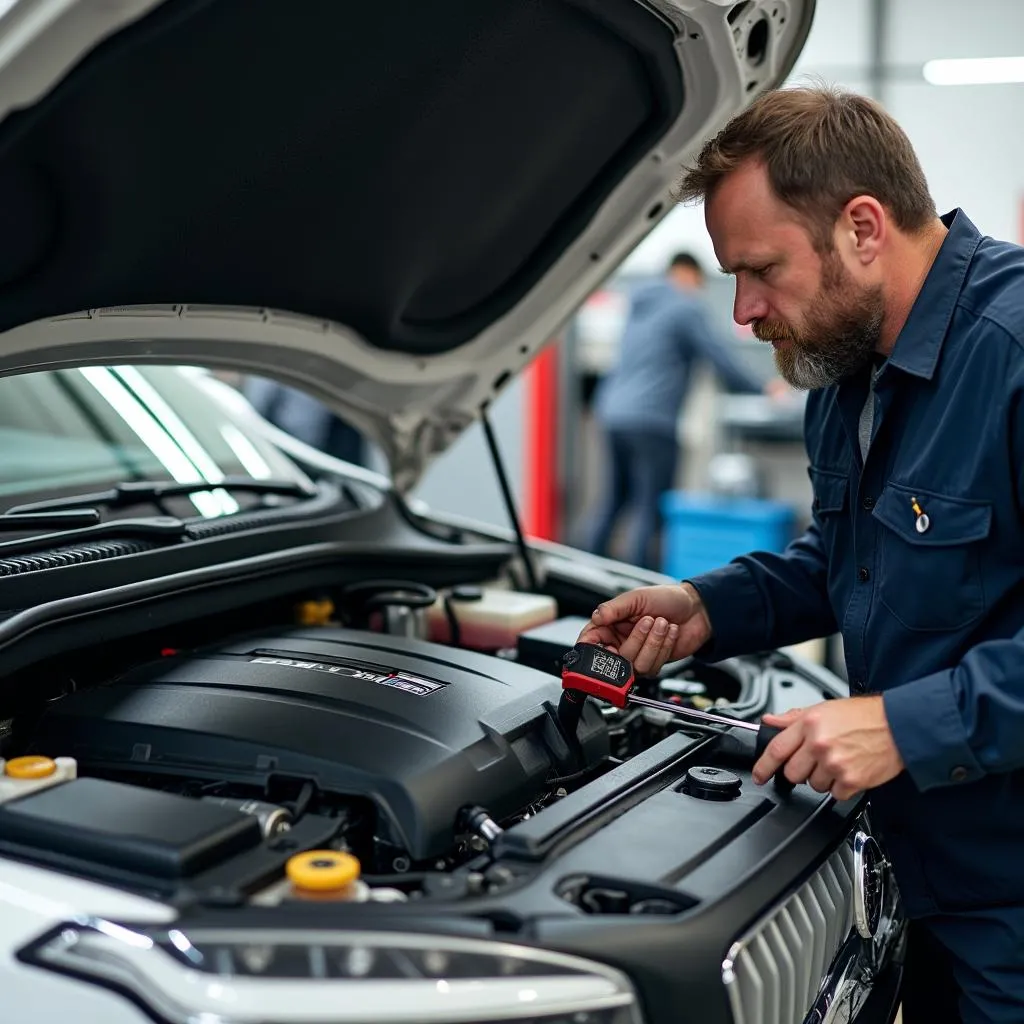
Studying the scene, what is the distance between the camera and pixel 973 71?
8922 millimetres

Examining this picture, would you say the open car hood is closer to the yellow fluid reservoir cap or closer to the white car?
the white car

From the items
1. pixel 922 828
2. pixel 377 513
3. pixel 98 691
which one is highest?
pixel 377 513

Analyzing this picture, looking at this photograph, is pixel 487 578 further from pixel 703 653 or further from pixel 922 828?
pixel 922 828

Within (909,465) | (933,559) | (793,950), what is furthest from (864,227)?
(793,950)

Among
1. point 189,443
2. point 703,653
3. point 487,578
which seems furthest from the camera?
point 487,578

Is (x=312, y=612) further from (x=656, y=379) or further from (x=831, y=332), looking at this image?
(x=656, y=379)

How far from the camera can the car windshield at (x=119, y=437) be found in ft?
6.41

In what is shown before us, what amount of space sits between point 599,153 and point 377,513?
32.3 inches

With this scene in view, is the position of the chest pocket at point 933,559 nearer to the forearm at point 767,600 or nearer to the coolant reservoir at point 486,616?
the forearm at point 767,600

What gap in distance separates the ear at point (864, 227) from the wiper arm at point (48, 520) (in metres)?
1.14

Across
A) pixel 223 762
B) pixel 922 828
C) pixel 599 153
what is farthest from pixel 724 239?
pixel 223 762

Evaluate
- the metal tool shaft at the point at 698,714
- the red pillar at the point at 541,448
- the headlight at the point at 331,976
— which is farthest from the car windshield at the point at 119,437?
the red pillar at the point at 541,448

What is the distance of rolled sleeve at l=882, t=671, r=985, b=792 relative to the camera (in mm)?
1306

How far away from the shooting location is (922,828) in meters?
1.51
